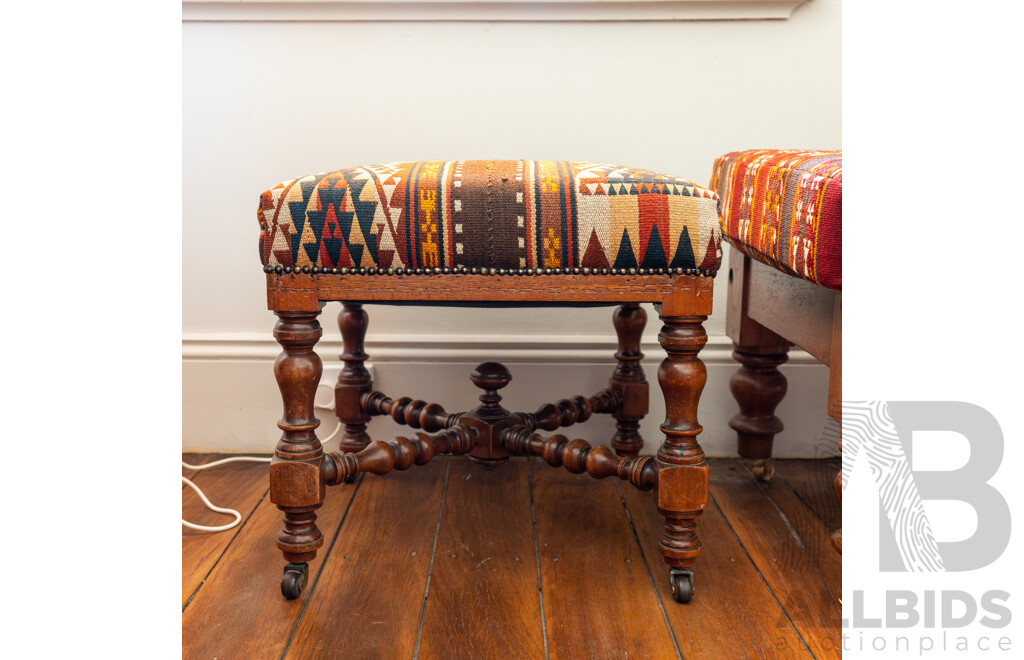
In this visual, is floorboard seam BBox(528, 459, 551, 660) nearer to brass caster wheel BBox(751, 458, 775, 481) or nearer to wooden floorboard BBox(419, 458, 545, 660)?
wooden floorboard BBox(419, 458, 545, 660)

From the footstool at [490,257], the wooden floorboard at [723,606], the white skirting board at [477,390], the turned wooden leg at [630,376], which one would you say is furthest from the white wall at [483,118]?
the footstool at [490,257]

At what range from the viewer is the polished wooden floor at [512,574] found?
83 cm

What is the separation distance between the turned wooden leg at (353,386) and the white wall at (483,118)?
0.40 feet

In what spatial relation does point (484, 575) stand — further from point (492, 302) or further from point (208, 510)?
point (208, 510)

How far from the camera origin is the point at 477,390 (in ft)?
4.83

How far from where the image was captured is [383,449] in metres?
1.04

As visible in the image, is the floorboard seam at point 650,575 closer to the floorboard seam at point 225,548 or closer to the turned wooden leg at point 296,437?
the turned wooden leg at point 296,437

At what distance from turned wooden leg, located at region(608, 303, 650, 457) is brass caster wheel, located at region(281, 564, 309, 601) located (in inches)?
24.0

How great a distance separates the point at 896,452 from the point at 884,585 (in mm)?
120

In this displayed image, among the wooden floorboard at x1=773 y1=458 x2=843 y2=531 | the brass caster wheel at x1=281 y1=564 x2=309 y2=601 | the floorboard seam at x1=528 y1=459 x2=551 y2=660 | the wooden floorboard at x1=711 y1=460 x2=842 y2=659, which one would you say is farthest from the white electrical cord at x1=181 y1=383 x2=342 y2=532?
the wooden floorboard at x1=773 y1=458 x2=843 y2=531

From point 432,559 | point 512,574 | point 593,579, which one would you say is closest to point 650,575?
point 593,579
